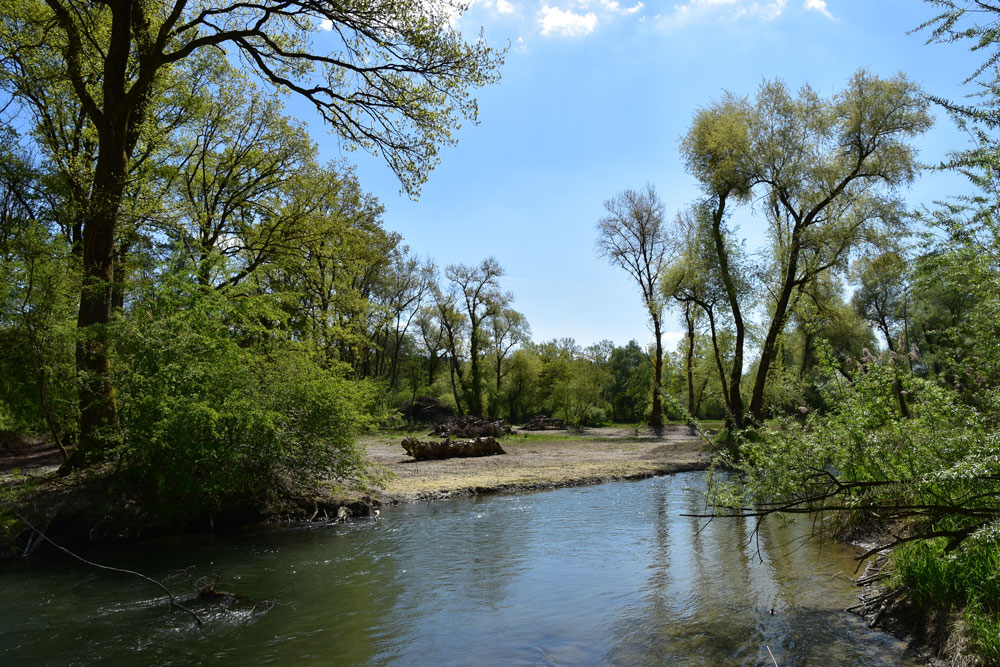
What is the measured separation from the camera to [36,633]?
21.4 ft

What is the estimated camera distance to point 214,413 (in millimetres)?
10070

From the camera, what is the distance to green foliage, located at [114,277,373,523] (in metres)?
10.4

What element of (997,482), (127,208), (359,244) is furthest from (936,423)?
(359,244)

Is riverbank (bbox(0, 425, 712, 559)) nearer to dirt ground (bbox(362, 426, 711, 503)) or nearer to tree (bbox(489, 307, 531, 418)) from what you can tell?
dirt ground (bbox(362, 426, 711, 503))

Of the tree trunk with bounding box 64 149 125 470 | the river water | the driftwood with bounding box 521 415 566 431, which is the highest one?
the tree trunk with bounding box 64 149 125 470

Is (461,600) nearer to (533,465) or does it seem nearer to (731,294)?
(533,465)

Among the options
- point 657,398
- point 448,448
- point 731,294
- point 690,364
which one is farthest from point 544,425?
point 448,448

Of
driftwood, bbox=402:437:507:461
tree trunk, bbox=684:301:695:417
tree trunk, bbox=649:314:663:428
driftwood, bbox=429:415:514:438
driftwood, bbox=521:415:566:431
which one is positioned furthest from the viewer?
driftwood, bbox=521:415:566:431

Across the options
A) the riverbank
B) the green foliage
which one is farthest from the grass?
the riverbank

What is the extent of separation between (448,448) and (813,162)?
18597mm

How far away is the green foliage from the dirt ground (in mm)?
3305

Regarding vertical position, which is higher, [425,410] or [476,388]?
[476,388]

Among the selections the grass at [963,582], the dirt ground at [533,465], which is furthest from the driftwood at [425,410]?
the grass at [963,582]

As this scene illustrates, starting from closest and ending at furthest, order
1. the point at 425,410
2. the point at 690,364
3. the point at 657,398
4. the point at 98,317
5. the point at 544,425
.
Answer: the point at 98,317 → the point at 657,398 → the point at 544,425 → the point at 690,364 → the point at 425,410
